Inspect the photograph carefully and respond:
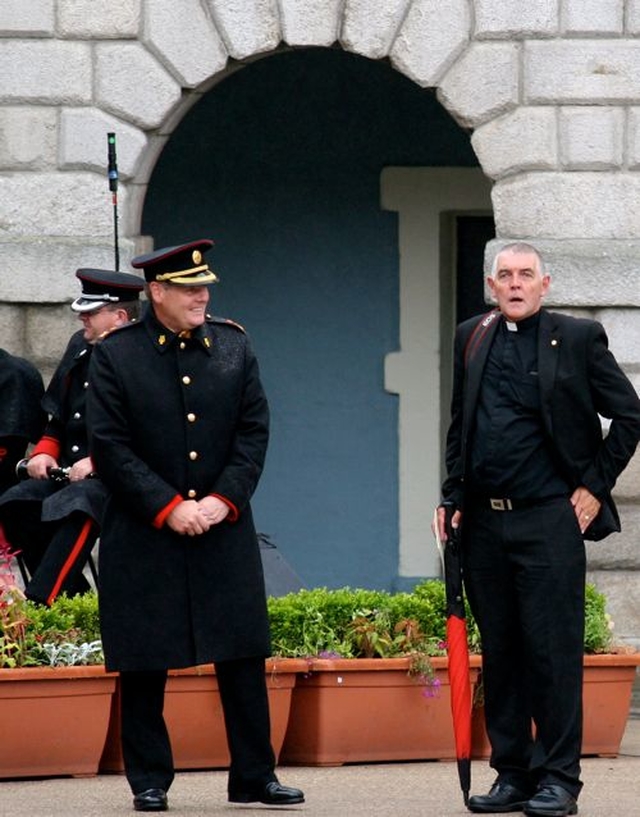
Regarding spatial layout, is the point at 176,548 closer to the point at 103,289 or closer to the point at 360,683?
the point at 360,683

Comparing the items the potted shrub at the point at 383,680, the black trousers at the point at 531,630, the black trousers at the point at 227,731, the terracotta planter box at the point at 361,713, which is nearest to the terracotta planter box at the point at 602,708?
the potted shrub at the point at 383,680

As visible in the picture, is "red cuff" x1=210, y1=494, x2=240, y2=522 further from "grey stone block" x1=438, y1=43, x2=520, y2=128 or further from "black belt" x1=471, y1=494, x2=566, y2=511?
"grey stone block" x1=438, y1=43, x2=520, y2=128

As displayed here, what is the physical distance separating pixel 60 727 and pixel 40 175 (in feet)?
10.5

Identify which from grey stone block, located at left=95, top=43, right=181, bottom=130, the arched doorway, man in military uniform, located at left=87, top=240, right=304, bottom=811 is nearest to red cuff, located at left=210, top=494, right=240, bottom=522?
man in military uniform, located at left=87, top=240, right=304, bottom=811

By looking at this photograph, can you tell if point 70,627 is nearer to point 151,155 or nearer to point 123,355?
point 123,355

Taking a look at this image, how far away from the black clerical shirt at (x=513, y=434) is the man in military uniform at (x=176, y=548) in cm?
74

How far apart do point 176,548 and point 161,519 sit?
141 millimetres

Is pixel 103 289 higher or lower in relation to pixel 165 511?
higher

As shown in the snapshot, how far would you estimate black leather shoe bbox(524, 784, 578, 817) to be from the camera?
299 inches

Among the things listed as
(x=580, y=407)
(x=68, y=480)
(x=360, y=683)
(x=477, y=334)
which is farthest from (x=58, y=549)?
(x=580, y=407)

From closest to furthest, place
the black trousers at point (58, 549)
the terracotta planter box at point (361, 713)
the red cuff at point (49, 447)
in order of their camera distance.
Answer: the terracotta planter box at point (361, 713) < the black trousers at point (58, 549) < the red cuff at point (49, 447)

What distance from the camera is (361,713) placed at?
8883mm

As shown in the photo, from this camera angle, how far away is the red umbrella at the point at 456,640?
7805 millimetres

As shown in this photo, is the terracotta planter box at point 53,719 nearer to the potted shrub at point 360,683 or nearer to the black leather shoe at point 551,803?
the potted shrub at point 360,683
